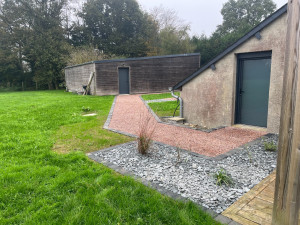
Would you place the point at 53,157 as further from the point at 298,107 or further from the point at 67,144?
the point at 298,107

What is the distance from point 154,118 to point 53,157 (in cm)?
438

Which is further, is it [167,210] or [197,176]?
[197,176]

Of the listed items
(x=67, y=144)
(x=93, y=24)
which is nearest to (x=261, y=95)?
(x=67, y=144)

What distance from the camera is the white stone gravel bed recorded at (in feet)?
9.01

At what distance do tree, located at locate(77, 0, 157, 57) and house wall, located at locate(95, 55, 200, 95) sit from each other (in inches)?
506

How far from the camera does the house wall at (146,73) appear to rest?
54.1ft

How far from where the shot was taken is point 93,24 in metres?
30.0

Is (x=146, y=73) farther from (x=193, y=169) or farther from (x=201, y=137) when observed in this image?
(x=193, y=169)

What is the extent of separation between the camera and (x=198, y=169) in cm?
349

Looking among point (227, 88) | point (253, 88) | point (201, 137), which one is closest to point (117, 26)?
point (227, 88)

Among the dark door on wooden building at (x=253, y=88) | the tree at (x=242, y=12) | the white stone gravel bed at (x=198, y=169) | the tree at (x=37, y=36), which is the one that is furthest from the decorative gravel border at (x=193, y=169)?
the tree at (x=242, y=12)

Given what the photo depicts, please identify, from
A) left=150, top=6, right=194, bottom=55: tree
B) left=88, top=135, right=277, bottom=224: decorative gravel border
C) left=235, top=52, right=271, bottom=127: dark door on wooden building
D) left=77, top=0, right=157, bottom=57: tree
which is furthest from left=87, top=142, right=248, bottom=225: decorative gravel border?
left=77, top=0, right=157, bottom=57: tree

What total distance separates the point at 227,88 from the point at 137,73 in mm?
11711

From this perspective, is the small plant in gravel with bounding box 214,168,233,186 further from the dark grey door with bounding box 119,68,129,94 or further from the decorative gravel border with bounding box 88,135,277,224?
the dark grey door with bounding box 119,68,129,94
